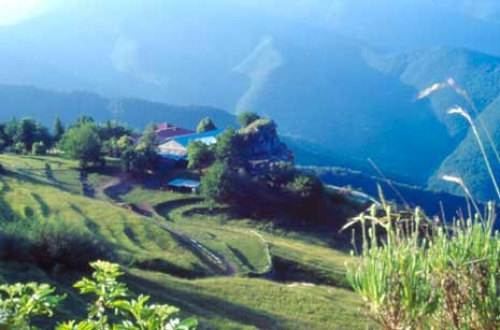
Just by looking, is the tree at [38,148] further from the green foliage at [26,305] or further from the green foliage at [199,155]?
the green foliage at [26,305]

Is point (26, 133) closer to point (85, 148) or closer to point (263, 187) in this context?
point (85, 148)

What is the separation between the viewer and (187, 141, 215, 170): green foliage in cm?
6900

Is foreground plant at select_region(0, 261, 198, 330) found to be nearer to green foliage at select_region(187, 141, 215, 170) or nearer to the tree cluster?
the tree cluster

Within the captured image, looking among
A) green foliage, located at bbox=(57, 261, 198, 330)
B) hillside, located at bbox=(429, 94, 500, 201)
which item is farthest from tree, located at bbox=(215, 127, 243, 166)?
green foliage, located at bbox=(57, 261, 198, 330)

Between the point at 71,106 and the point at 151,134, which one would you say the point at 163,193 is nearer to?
the point at 151,134

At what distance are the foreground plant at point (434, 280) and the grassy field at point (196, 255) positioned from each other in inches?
18.0

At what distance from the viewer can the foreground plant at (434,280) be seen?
14.2 feet

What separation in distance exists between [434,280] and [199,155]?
6505cm

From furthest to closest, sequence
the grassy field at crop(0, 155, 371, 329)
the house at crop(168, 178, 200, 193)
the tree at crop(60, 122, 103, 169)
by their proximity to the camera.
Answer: the tree at crop(60, 122, 103, 169) < the house at crop(168, 178, 200, 193) < the grassy field at crop(0, 155, 371, 329)

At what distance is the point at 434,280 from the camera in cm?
441

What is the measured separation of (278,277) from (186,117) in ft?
459

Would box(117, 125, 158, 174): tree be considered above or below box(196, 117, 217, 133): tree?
below

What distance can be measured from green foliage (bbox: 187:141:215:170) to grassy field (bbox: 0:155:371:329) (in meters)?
7.91

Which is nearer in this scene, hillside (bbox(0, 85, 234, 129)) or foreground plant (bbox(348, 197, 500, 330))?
foreground plant (bbox(348, 197, 500, 330))
